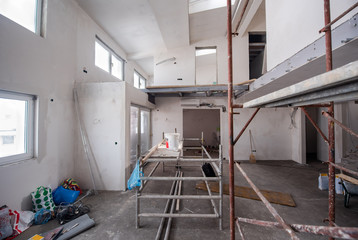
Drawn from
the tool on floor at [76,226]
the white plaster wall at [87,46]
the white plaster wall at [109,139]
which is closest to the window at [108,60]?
the white plaster wall at [87,46]

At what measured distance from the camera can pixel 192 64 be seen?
551 cm

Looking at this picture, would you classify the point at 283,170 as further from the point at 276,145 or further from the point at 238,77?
the point at 238,77

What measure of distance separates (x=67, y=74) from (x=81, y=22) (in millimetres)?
1346

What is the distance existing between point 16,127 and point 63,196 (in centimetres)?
140

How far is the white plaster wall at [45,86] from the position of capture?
1974mm

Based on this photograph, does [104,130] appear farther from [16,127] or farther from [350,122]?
[350,122]

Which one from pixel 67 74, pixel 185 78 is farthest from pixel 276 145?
pixel 67 74

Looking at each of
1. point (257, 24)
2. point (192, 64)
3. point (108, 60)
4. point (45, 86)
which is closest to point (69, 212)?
point (45, 86)

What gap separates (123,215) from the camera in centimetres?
231

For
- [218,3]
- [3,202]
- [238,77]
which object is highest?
[218,3]

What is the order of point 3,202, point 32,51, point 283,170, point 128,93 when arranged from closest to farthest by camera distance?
point 3,202, point 32,51, point 128,93, point 283,170

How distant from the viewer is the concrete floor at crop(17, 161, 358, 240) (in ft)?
6.33

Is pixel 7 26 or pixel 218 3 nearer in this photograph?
pixel 7 26

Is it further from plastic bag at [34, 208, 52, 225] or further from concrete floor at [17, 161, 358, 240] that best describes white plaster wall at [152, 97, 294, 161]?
plastic bag at [34, 208, 52, 225]
